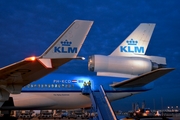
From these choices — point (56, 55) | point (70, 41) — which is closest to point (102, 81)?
point (70, 41)

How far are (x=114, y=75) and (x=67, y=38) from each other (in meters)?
11.9

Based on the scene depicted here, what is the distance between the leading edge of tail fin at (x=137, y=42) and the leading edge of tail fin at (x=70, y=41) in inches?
473

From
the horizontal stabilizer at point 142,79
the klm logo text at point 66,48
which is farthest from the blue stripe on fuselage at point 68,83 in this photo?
the klm logo text at point 66,48

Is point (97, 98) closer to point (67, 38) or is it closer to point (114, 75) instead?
point (67, 38)

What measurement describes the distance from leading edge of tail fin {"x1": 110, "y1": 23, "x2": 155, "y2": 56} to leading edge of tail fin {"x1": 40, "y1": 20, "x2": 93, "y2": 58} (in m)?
12.0

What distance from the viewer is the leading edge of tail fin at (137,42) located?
77.2ft

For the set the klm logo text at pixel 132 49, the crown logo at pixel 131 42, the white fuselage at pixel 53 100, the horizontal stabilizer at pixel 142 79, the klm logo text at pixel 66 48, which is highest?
the crown logo at pixel 131 42

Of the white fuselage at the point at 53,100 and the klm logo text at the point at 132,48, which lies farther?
the klm logo text at the point at 132,48

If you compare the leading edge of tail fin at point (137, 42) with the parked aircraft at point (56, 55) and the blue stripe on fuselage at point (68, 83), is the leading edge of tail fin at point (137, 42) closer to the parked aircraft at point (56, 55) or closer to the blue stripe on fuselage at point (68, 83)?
the blue stripe on fuselage at point (68, 83)

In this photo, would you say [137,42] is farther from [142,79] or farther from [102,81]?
[142,79]

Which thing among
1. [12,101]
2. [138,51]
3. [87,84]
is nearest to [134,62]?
[138,51]

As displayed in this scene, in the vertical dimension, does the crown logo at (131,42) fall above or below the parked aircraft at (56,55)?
above

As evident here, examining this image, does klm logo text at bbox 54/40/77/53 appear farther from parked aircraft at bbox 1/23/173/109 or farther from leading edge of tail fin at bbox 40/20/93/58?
parked aircraft at bbox 1/23/173/109

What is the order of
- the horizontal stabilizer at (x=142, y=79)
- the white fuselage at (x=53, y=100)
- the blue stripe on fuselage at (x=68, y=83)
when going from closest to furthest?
the horizontal stabilizer at (x=142, y=79)
the white fuselage at (x=53, y=100)
the blue stripe on fuselage at (x=68, y=83)
